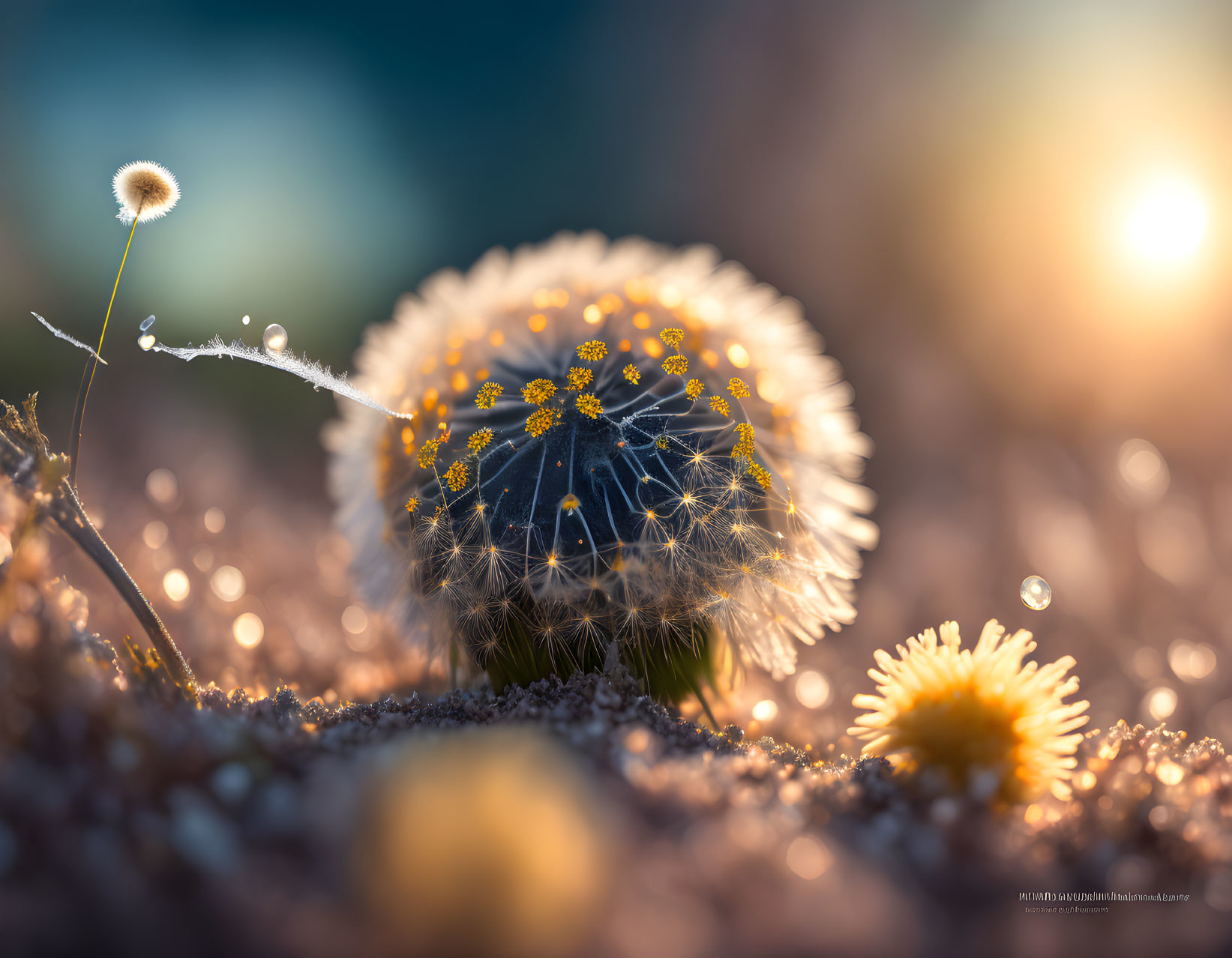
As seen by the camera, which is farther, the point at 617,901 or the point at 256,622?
the point at 256,622

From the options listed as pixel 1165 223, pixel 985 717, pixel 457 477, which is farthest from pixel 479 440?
pixel 1165 223

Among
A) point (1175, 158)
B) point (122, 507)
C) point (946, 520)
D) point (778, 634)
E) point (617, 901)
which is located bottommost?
point (617, 901)

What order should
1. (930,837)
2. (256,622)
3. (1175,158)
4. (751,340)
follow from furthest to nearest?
(1175,158), (256,622), (751,340), (930,837)

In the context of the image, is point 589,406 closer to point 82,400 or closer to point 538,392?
point 538,392

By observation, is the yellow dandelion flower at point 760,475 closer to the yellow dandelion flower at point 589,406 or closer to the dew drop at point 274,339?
the yellow dandelion flower at point 589,406

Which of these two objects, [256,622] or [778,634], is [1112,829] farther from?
[256,622]

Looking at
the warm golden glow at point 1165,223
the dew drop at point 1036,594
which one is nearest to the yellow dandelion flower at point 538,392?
the dew drop at point 1036,594

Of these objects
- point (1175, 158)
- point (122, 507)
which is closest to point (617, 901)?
point (122, 507)
